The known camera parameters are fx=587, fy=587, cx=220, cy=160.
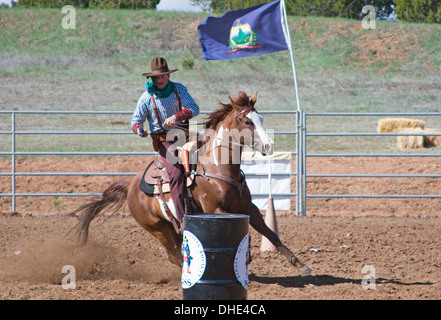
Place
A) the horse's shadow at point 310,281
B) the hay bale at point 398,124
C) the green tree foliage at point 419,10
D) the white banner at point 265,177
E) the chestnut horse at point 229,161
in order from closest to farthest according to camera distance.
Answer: the chestnut horse at point 229,161
the horse's shadow at point 310,281
the white banner at point 265,177
the hay bale at point 398,124
the green tree foliage at point 419,10

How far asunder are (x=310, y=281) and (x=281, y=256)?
4.40 ft

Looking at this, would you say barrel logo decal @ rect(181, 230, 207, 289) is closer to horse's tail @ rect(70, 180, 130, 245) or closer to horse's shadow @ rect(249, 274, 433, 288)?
horse's shadow @ rect(249, 274, 433, 288)

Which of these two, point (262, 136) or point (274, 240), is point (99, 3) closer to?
point (274, 240)

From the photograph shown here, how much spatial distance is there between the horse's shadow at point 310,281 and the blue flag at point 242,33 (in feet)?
16.7

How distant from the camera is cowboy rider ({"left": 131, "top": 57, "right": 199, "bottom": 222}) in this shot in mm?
6062

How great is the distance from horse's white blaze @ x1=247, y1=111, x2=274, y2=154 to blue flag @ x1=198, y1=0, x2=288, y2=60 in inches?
195

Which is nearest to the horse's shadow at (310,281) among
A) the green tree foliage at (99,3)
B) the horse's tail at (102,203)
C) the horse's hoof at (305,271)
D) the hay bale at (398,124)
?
the horse's hoof at (305,271)

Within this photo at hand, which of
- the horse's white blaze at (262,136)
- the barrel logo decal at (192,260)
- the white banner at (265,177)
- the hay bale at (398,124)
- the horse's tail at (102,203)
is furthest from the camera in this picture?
the hay bale at (398,124)

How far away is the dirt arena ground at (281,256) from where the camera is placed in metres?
5.66

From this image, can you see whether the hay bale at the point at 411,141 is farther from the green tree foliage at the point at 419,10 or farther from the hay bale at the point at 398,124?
the green tree foliage at the point at 419,10

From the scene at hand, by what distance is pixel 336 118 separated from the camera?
20297 mm

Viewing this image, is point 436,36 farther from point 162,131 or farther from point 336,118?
point 162,131

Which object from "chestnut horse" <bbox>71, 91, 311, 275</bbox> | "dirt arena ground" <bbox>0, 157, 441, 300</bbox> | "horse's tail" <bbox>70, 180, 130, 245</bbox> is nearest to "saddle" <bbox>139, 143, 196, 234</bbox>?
"chestnut horse" <bbox>71, 91, 311, 275</bbox>
